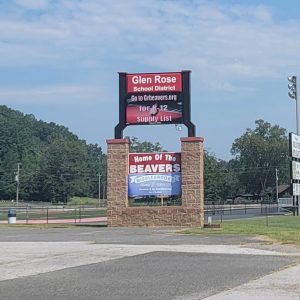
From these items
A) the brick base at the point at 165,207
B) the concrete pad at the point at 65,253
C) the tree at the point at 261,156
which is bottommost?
the concrete pad at the point at 65,253

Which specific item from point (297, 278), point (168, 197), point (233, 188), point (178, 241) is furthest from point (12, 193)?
point (297, 278)

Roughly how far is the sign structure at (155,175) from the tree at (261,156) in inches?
4702

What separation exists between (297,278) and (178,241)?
957cm

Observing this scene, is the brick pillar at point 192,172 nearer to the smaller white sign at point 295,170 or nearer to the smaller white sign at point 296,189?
the smaller white sign at point 295,170

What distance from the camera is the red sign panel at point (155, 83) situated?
31.3 metres

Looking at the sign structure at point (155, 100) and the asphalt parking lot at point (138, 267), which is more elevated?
the sign structure at point (155, 100)

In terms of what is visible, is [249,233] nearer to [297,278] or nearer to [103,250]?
[103,250]

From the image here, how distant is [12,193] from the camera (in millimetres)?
147500

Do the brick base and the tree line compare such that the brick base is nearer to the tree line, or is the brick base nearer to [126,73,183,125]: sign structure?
[126,73,183,125]: sign structure

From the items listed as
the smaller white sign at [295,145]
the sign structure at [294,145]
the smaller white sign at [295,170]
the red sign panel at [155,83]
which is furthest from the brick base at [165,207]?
the smaller white sign at [295,145]

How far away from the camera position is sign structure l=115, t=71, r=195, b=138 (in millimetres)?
31109

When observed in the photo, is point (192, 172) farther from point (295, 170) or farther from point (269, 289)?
point (295, 170)

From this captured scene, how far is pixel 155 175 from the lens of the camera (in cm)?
3105

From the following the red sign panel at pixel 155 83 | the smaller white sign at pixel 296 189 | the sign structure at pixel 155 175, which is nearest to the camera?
the sign structure at pixel 155 175
